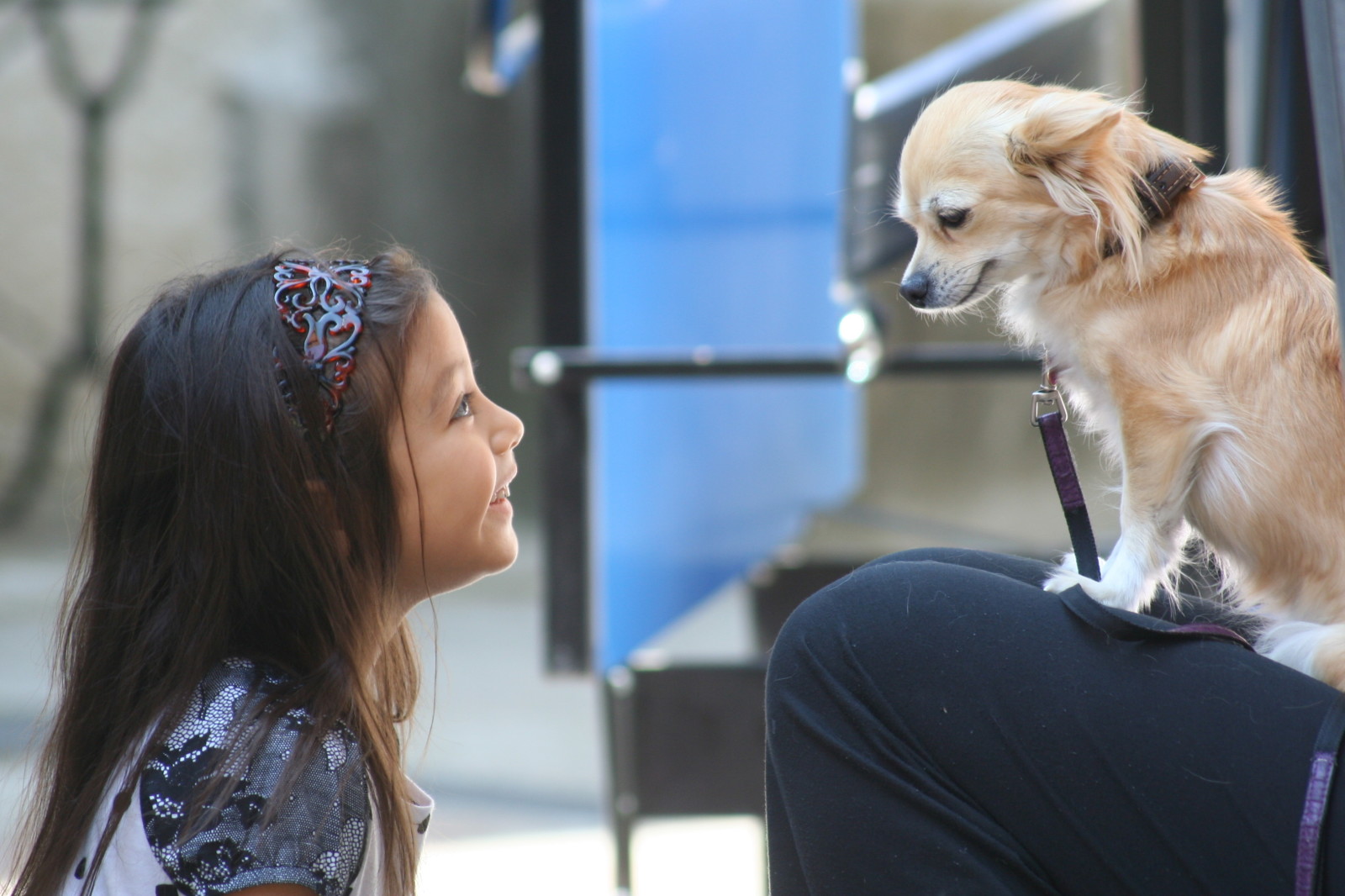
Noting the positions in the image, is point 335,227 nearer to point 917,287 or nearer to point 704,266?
point 704,266

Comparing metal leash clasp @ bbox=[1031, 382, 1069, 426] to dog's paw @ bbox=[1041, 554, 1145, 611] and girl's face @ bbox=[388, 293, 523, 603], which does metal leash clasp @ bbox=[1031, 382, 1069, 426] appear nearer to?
dog's paw @ bbox=[1041, 554, 1145, 611]

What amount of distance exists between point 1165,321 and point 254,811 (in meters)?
0.59

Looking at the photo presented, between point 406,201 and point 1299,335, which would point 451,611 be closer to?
point 406,201

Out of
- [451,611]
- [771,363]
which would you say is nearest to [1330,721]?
[771,363]

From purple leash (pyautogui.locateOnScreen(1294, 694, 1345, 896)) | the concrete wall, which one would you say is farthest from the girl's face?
the concrete wall

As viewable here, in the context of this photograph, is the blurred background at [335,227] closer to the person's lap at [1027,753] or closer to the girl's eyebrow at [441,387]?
the girl's eyebrow at [441,387]

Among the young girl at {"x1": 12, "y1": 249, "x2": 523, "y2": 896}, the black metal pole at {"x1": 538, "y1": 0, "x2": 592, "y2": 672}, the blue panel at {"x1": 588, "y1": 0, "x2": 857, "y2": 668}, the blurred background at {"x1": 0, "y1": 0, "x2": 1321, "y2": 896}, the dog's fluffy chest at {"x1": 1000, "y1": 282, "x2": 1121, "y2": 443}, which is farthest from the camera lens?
the blurred background at {"x1": 0, "y1": 0, "x2": 1321, "y2": 896}

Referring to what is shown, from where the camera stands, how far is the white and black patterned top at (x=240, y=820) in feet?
1.97

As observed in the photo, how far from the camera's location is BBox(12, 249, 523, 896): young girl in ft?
2.13

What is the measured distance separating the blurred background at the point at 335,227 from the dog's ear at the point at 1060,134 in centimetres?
178

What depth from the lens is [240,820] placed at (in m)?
0.61

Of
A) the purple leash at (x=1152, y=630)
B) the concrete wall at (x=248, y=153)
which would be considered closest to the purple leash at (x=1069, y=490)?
the purple leash at (x=1152, y=630)

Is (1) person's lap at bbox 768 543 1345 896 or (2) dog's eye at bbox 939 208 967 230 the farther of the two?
(2) dog's eye at bbox 939 208 967 230

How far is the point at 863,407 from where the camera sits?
10.5 ft
